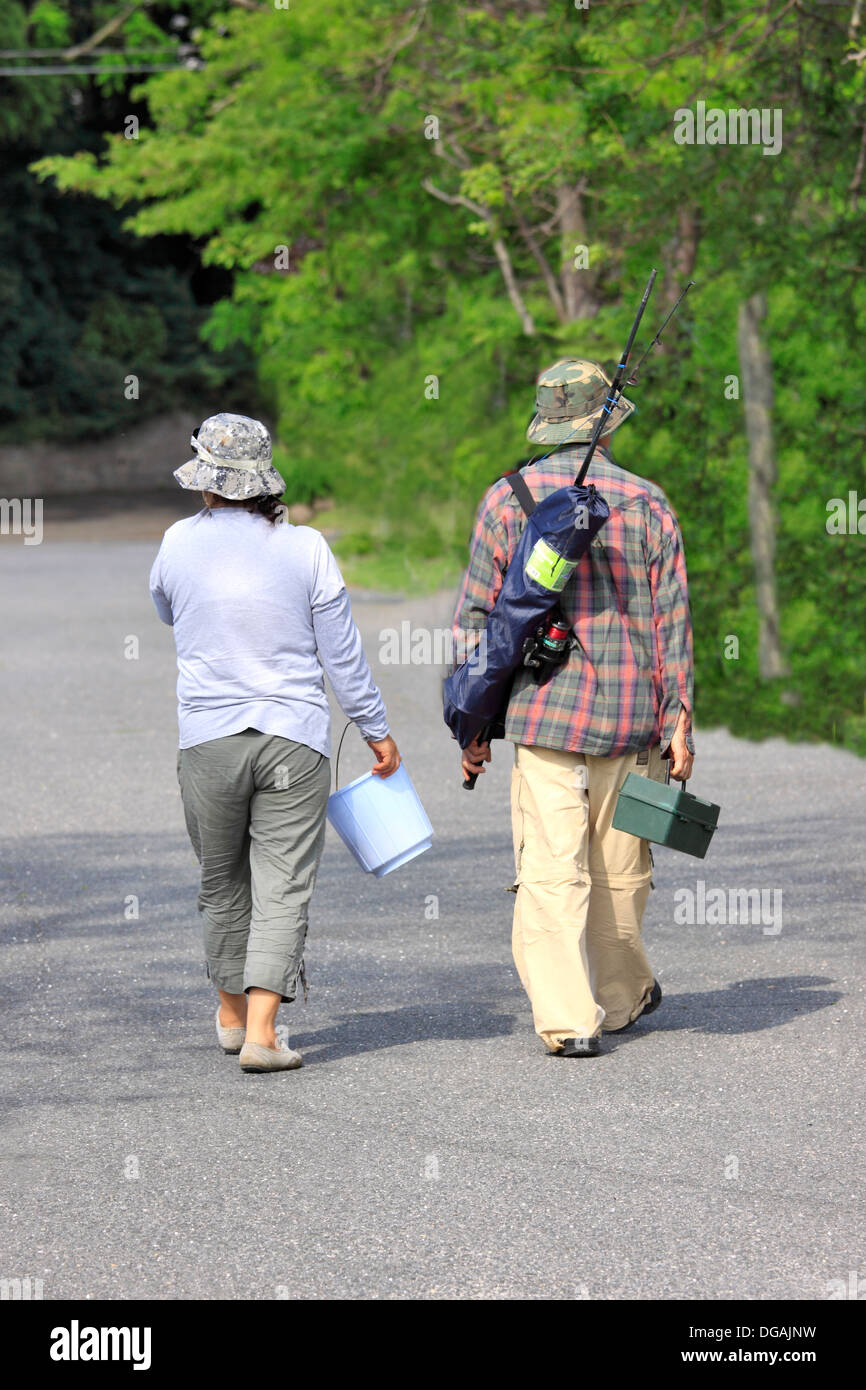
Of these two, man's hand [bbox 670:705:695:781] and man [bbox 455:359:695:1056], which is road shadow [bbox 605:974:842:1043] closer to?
man [bbox 455:359:695:1056]

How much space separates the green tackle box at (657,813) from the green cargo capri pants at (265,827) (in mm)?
829

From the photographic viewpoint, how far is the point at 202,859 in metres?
5.43

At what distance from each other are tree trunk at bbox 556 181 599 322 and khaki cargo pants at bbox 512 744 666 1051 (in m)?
13.1

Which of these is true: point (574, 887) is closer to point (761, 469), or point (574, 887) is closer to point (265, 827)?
point (265, 827)

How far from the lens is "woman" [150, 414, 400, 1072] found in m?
5.26

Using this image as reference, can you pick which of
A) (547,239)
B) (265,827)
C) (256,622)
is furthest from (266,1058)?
(547,239)

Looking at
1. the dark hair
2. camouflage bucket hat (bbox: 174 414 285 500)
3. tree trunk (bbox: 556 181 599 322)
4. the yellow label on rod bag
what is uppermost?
tree trunk (bbox: 556 181 599 322)

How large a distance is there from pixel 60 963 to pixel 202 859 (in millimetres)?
1545

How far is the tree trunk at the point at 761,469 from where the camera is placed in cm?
1495

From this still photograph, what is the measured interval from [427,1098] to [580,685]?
47.5 inches

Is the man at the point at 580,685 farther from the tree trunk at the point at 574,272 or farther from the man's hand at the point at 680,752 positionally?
the tree trunk at the point at 574,272

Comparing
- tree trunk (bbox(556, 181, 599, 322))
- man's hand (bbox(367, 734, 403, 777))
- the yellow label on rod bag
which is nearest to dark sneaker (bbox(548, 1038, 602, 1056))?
man's hand (bbox(367, 734, 403, 777))

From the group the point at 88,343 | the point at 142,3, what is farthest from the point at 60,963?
the point at 88,343

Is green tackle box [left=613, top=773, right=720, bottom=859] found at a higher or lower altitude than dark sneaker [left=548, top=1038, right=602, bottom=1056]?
higher
